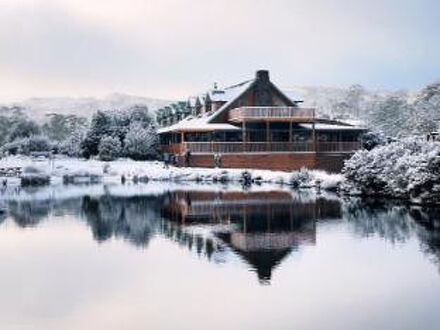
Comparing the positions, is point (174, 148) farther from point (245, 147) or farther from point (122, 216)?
point (122, 216)

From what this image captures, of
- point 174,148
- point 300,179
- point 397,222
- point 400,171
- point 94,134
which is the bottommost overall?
point 397,222

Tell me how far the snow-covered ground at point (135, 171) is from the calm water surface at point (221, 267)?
21957 mm

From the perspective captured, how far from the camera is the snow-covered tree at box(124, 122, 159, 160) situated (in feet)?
259

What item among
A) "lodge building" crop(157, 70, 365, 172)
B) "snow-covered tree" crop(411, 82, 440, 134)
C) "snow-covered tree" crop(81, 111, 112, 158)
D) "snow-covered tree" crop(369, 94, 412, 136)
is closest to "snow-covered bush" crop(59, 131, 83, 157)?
"snow-covered tree" crop(81, 111, 112, 158)

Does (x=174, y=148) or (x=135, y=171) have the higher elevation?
(x=174, y=148)

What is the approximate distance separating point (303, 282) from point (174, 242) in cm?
905

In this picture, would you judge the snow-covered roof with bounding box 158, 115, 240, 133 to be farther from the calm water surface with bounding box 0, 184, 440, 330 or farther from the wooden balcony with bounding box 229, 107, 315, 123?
the calm water surface with bounding box 0, 184, 440, 330

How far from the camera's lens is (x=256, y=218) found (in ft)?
123

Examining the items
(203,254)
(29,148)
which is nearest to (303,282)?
(203,254)

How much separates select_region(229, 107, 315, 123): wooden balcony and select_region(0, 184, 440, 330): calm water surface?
1112 inches

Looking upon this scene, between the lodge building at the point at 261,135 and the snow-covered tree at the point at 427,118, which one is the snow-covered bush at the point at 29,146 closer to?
the lodge building at the point at 261,135

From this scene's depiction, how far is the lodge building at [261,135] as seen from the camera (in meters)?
70.8

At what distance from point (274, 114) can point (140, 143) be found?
1549 cm

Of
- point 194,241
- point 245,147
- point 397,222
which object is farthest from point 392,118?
point 194,241
